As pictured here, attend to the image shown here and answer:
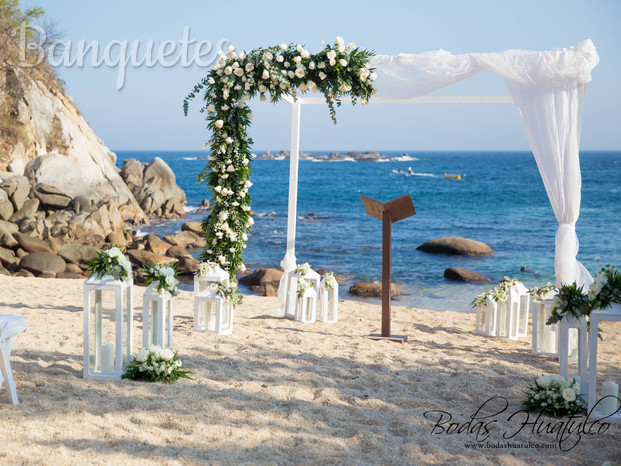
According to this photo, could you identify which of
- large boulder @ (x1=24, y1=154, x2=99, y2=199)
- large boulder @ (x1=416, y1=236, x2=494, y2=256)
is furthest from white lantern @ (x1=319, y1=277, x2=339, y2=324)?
large boulder @ (x1=24, y1=154, x2=99, y2=199)

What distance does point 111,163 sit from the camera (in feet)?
79.9

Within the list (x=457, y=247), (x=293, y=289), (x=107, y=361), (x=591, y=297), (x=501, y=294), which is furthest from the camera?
(x=457, y=247)

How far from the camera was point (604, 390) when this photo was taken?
434 centimetres

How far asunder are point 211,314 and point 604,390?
4146 mm

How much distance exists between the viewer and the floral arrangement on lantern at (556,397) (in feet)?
14.1

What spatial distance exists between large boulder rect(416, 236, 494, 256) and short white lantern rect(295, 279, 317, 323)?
11.8 metres

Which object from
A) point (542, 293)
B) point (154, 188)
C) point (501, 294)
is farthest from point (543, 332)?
point (154, 188)

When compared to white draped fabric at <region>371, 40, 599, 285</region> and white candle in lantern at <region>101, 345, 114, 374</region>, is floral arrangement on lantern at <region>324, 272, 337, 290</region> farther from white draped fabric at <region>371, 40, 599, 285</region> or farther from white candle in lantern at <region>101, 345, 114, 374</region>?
white candle in lantern at <region>101, 345, 114, 374</region>

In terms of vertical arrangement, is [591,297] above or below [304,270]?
above

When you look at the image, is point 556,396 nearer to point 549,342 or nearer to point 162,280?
point 549,342

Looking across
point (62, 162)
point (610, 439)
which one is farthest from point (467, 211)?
point (610, 439)

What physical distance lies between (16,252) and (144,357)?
1061cm

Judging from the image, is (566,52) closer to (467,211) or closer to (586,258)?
(586,258)

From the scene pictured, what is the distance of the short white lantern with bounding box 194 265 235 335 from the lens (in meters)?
6.49
